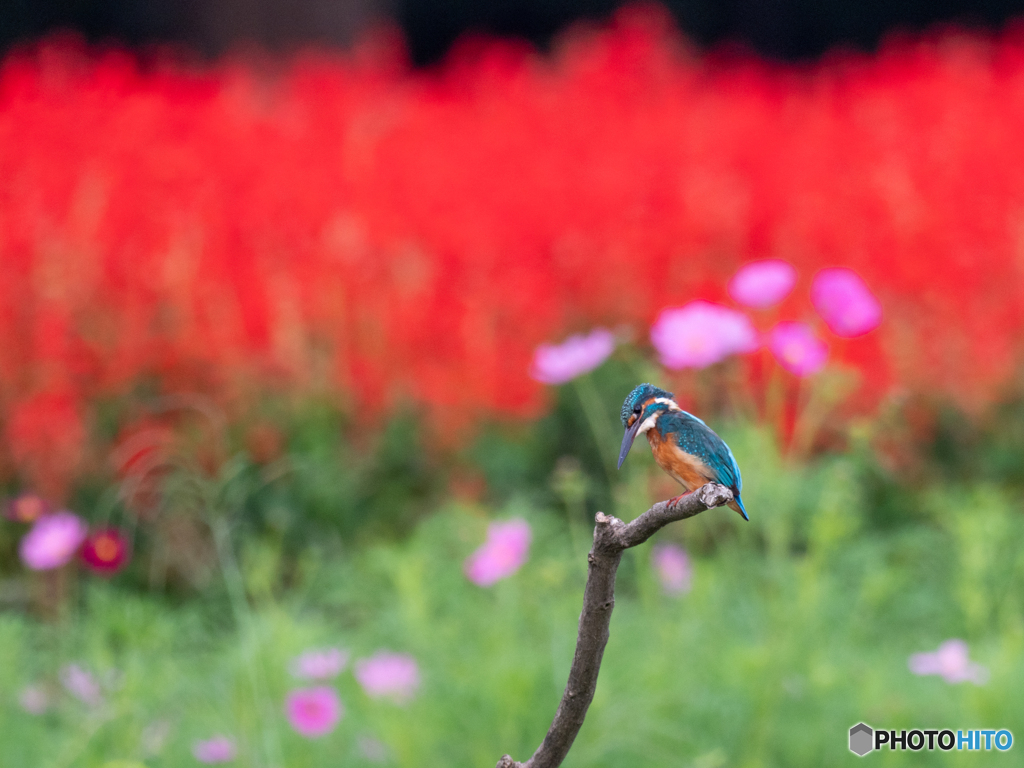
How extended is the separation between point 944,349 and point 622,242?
4.04 ft

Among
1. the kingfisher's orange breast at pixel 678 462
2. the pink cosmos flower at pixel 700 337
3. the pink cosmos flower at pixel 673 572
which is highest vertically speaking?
the pink cosmos flower at pixel 673 572

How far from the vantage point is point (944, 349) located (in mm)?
4016

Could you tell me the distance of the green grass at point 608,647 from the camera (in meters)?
1.94

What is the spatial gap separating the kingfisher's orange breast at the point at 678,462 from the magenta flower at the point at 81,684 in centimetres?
178

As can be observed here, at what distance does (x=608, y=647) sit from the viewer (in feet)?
7.06

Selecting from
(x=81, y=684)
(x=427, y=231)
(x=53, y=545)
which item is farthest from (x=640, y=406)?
(x=427, y=231)

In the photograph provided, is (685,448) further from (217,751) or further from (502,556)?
(217,751)

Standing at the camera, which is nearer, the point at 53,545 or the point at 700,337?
the point at 700,337

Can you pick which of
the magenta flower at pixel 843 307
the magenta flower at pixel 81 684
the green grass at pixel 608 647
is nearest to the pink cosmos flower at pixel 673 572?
the green grass at pixel 608 647

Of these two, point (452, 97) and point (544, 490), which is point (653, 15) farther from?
point (544, 490)

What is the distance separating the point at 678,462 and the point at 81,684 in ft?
6.42

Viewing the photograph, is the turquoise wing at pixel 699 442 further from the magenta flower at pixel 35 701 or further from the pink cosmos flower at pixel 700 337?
the magenta flower at pixel 35 701

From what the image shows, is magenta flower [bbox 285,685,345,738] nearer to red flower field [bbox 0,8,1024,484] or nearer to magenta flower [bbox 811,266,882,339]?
magenta flower [bbox 811,266,882,339]

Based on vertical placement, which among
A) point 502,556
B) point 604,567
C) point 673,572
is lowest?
point 604,567
